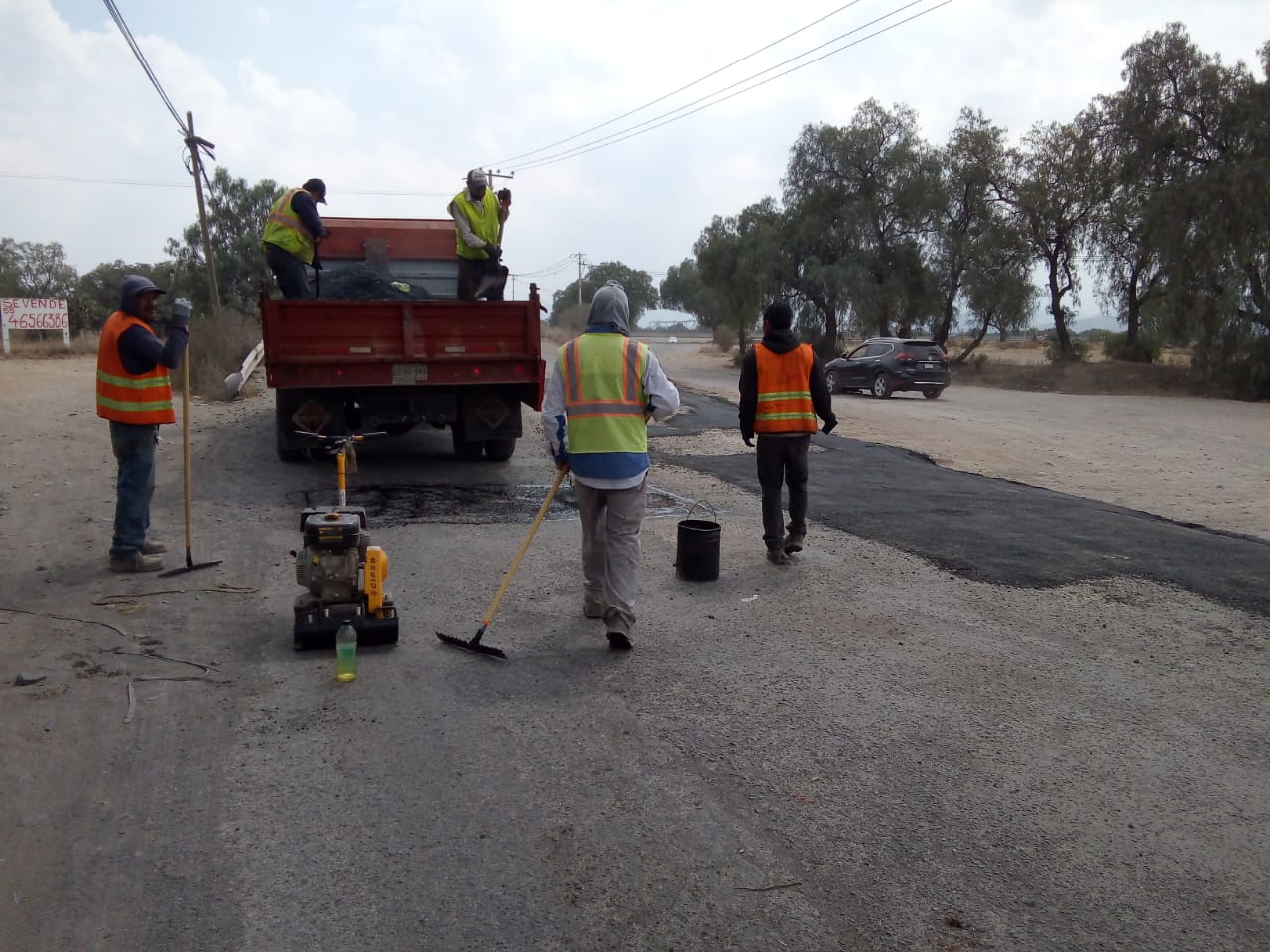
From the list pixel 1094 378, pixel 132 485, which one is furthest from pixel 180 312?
pixel 1094 378

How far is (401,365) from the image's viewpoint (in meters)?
9.20

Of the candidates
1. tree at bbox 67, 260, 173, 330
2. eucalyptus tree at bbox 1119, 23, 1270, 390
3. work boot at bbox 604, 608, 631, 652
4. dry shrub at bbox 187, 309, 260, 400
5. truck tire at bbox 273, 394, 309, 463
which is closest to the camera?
work boot at bbox 604, 608, 631, 652

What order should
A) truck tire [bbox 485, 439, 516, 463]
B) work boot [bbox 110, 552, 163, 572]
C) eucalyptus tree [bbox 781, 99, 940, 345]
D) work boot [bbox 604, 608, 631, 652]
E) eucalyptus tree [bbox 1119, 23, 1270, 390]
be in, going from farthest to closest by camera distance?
eucalyptus tree [bbox 781, 99, 940, 345]
eucalyptus tree [bbox 1119, 23, 1270, 390]
truck tire [bbox 485, 439, 516, 463]
work boot [bbox 110, 552, 163, 572]
work boot [bbox 604, 608, 631, 652]

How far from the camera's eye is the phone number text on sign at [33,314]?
31766 millimetres

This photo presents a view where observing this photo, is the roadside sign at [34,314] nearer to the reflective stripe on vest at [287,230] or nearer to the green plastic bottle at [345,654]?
the reflective stripe on vest at [287,230]

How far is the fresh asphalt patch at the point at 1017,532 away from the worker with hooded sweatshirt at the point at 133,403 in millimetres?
5114

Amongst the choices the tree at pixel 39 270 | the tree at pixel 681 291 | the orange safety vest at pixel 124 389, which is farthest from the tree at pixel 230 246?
the tree at pixel 681 291

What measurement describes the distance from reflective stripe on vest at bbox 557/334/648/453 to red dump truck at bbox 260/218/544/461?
13.6 feet

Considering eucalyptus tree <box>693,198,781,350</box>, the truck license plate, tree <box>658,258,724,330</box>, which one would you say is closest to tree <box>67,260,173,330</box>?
eucalyptus tree <box>693,198,781,350</box>

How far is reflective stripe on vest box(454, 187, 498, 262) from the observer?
10078 mm

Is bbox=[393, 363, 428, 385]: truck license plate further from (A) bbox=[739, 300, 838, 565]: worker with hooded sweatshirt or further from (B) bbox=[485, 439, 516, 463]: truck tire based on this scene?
(A) bbox=[739, 300, 838, 565]: worker with hooded sweatshirt

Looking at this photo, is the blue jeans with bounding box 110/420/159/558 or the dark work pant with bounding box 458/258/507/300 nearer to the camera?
the blue jeans with bounding box 110/420/159/558

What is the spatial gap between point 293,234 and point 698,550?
5.75 metres

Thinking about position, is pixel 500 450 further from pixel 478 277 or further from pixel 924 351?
pixel 924 351
